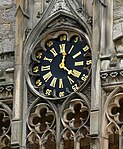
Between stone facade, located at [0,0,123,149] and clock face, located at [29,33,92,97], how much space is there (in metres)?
0.07

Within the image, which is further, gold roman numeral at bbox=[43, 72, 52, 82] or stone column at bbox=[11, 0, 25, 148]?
gold roman numeral at bbox=[43, 72, 52, 82]

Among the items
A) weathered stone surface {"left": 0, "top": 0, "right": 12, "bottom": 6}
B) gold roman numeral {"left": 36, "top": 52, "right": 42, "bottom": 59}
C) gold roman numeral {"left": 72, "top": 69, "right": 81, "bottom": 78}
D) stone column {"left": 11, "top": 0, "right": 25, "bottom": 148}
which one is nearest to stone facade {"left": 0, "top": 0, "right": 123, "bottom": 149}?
stone column {"left": 11, "top": 0, "right": 25, "bottom": 148}

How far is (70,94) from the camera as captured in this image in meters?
12.2

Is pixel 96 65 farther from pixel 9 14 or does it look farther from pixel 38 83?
pixel 9 14

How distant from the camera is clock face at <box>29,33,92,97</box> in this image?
40.3 ft

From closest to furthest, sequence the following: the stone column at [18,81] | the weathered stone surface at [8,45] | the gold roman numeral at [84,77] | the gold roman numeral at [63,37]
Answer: the gold roman numeral at [84,77]
the stone column at [18,81]
the gold roman numeral at [63,37]
the weathered stone surface at [8,45]

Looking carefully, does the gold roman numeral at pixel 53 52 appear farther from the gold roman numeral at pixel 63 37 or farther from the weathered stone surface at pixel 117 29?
the weathered stone surface at pixel 117 29

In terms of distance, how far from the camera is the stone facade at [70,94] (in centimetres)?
1189

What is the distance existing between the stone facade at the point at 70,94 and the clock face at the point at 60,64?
69 mm

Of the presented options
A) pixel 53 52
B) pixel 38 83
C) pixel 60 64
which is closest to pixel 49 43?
pixel 53 52

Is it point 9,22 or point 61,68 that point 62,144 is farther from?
point 9,22

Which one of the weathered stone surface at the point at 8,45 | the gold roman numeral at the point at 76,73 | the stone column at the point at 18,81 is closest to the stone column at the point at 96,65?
the gold roman numeral at the point at 76,73

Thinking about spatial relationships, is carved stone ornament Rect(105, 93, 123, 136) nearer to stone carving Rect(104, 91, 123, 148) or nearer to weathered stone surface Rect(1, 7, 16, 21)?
stone carving Rect(104, 91, 123, 148)

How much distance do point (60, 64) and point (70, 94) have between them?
46cm
